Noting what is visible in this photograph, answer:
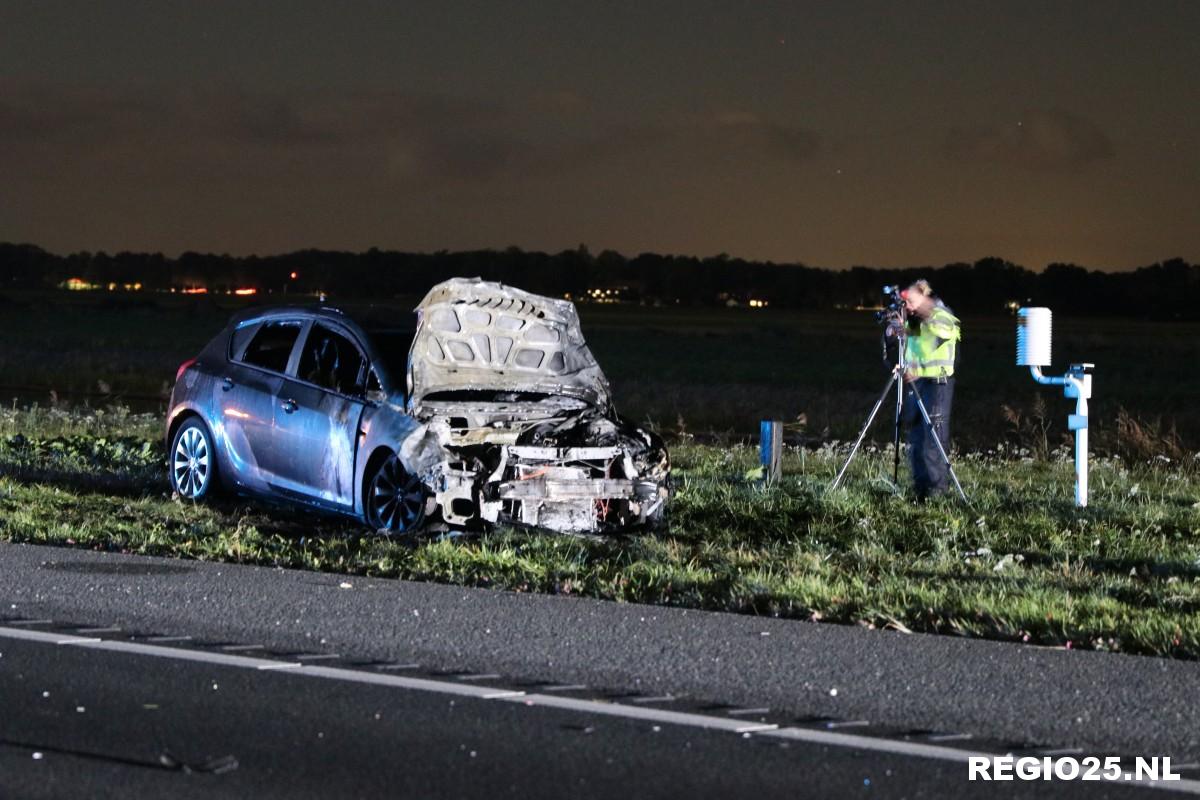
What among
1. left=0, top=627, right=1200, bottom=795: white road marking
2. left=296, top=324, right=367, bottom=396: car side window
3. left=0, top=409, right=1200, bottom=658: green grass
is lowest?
left=0, top=627, right=1200, bottom=795: white road marking

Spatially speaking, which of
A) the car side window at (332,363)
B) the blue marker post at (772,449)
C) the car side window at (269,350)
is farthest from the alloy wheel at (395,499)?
the blue marker post at (772,449)

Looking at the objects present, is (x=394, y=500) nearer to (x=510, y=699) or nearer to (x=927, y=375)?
(x=927, y=375)

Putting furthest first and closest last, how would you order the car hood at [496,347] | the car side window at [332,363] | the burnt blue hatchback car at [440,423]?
the car side window at [332,363], the car hood at [496,347], the burnt blue hatchback car at [440,423]

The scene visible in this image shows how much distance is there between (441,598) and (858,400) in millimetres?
30923

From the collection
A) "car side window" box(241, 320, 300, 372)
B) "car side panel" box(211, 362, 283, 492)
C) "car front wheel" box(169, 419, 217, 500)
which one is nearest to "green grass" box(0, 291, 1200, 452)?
"car side window" box(241, 320, 300, 372)

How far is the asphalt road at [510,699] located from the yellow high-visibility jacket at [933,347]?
221 inches

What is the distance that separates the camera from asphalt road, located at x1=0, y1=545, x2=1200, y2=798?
600 cm

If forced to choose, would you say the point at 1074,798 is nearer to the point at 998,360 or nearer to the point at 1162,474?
the point at 1162,474

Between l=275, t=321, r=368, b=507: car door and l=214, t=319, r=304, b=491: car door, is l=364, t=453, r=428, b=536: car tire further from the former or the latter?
l=214, t=319, r=304, b=491: car door

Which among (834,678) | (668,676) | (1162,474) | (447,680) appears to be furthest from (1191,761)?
(1162,474)

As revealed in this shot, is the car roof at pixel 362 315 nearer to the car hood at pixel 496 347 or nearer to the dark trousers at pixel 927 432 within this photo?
the car hood at pixel 496 347

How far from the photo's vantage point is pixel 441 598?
30.7ft

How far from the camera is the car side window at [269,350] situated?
43.2ft

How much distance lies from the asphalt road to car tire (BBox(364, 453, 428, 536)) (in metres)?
2.08
